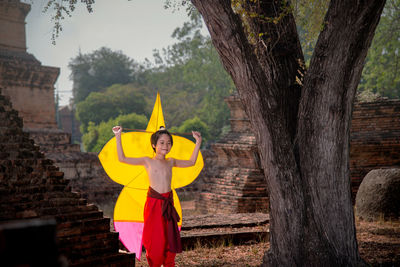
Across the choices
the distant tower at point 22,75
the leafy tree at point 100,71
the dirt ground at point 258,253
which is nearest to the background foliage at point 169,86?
the leafy tree at point 100,71

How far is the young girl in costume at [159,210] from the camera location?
4.57 metres

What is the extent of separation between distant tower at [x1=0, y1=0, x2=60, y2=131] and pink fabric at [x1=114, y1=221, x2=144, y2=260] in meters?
9.76

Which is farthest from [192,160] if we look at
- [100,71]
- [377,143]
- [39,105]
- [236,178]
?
[100,71]

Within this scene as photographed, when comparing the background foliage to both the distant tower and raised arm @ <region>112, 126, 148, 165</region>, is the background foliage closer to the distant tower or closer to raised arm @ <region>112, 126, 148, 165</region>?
the distant tower

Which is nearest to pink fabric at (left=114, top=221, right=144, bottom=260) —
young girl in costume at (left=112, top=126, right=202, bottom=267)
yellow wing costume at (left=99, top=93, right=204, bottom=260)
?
yellow wing costume at (left=99, top=93, right=204, bottom=260)

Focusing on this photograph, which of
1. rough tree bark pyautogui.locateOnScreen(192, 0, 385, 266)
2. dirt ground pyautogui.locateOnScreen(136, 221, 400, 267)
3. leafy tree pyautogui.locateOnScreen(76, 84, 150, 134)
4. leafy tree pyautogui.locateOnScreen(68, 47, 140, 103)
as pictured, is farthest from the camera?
leafy tree pyautogui.locateOnScreen(68, 47, 140, 103)

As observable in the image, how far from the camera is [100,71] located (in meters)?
42.8

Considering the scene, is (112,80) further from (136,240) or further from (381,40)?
(136,240)

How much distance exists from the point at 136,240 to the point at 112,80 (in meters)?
39.0

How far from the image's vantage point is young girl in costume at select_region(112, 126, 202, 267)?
15.0 feet

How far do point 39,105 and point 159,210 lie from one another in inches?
447

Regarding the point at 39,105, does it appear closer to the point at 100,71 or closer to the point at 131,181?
the point at 131,181

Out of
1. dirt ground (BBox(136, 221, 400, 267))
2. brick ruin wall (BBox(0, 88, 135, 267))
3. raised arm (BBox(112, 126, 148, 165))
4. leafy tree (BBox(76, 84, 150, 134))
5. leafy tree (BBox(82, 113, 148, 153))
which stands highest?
leafy tree (BBox(76, 84, 150, 134))

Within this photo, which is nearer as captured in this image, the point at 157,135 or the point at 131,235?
the point at 157,135
